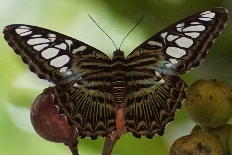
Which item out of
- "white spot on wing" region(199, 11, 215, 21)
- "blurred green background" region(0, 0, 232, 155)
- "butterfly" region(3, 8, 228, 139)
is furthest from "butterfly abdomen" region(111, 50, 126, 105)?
"blurred green background" region(0, 0, 232, 155)

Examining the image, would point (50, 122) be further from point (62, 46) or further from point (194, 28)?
point (194, 28)

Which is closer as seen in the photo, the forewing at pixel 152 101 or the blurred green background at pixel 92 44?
the forewing at pixel 152 101

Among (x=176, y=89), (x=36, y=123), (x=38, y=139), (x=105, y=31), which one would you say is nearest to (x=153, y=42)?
(x=176, y=89)

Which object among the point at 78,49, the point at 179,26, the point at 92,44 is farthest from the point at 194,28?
the point at 92,44

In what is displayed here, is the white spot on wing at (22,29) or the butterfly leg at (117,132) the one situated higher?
the white spot on wing at (22,29)

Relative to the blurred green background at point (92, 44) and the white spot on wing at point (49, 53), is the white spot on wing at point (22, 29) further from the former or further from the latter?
the blurred green background at point (92, 44)

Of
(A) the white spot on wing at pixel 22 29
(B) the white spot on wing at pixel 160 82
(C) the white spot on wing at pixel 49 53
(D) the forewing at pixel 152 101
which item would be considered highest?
(A) the white spot on wing at pixel 22 29

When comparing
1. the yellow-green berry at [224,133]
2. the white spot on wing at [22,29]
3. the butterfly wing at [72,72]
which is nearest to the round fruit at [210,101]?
the yellow-green berry at [224,133]

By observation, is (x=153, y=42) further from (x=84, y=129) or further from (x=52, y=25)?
(x=52, y=25)
